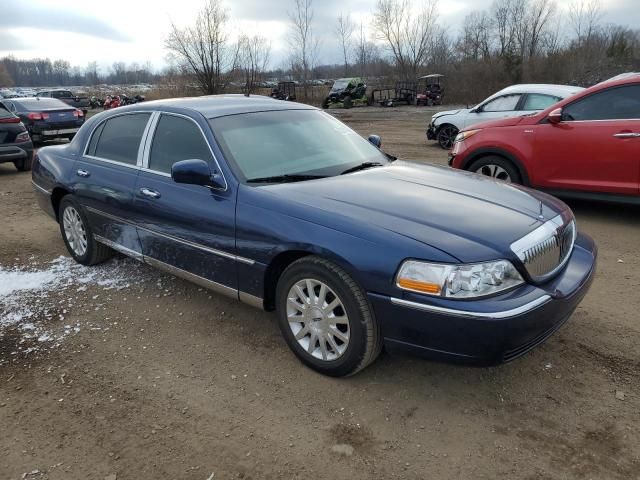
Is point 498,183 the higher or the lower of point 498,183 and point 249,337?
the higher

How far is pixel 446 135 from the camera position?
43.3 feet

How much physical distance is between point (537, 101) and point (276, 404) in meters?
9.31

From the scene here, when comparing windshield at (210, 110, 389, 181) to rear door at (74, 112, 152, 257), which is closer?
windshield at (210, 110, 389, 181)

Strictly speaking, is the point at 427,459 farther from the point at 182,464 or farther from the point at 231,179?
the point at 231,179

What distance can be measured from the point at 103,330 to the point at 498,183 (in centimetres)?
310

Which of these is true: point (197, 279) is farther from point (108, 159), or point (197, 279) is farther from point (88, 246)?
point (88, 246)

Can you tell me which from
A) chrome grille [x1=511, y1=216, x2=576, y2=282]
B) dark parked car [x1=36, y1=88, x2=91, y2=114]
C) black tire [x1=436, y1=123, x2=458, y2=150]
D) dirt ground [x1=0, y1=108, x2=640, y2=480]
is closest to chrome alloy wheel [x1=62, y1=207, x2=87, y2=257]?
dirt ground [x1=0, y1=108, x2=640, y2=480]

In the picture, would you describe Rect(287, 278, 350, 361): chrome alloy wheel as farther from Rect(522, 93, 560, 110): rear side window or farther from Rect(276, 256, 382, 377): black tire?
Rect(522, 93, 560, 110): rear side window

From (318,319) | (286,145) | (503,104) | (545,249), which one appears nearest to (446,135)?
(503,104)

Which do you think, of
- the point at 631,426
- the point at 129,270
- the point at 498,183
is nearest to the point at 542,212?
the point at 498,183

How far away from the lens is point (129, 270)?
5031 millimetres

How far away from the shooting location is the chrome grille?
2.78m

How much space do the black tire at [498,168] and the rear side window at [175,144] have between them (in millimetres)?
4263

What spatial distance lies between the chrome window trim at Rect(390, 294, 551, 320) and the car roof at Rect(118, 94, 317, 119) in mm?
2087
